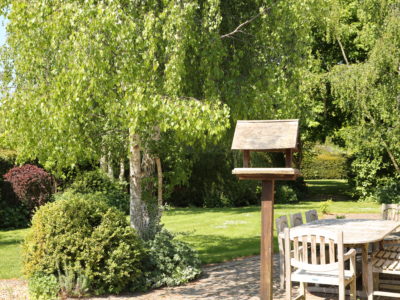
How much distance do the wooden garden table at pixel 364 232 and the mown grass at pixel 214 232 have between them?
8.50ft

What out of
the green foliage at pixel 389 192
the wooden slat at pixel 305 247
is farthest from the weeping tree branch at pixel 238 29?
the green foliage at pixel 389 192

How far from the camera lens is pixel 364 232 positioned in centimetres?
747

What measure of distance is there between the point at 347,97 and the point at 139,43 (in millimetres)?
12465

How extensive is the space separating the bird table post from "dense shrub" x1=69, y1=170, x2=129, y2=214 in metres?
11.7

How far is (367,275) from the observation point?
703 cm

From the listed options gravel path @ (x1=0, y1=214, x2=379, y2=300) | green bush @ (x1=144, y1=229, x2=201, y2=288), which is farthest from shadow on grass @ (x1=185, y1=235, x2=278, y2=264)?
green bush @ (x1=144, y1=229, x2=201, y2=288)

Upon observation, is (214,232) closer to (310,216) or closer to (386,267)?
(310,216)

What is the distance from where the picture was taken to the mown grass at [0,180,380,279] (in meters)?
10.8

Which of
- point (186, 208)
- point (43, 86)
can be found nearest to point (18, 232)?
point (186, 208)

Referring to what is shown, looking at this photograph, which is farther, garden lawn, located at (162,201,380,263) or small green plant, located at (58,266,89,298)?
garden lawn, located at (162,201,380,263)

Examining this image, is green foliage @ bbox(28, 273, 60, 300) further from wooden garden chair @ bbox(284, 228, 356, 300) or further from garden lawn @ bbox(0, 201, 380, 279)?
wooden garden chair @ bbox(284, 228, 356, 300)

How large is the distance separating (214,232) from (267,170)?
30.0ft

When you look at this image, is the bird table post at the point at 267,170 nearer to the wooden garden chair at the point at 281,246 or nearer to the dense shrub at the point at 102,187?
the wooden garden chair at the point at 281,246

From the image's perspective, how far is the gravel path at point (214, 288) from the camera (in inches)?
301
